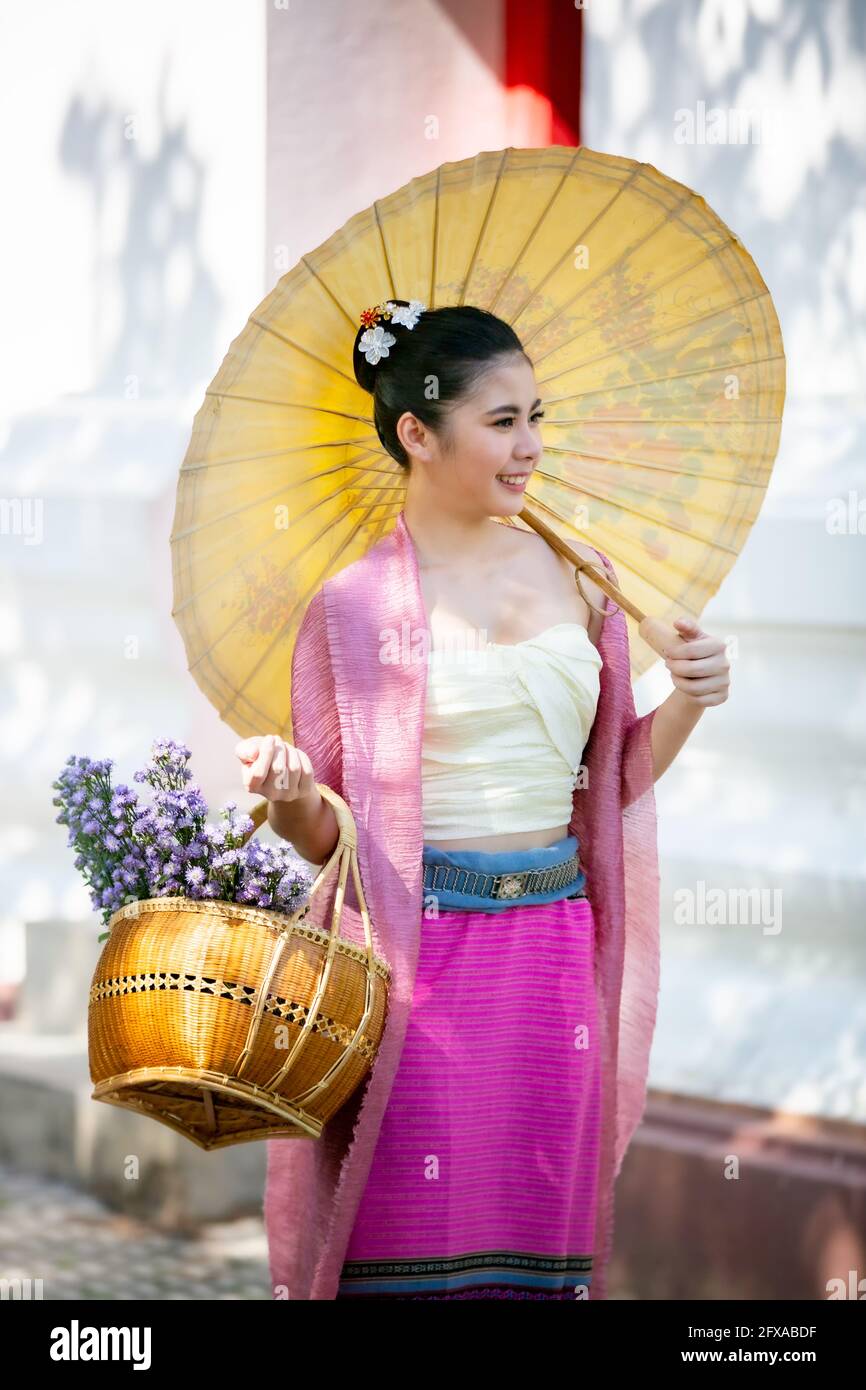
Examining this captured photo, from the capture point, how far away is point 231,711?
10.3ft

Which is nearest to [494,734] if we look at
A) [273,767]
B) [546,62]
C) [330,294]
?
[273,767]

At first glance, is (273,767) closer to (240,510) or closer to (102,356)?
(240,510)

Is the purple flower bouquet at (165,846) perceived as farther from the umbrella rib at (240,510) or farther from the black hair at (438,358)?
the black hair at (438,358)

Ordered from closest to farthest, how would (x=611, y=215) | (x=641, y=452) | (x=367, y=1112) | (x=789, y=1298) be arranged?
1. (x=367, y=1112)
2. (x=611, y=215)
3. (x=641, y=452)
4. (x=789, y=1298)

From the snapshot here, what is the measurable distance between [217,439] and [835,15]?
2106 mm

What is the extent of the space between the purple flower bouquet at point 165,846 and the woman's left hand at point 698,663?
26.7 inches

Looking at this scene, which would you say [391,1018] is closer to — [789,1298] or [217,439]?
[217,439]

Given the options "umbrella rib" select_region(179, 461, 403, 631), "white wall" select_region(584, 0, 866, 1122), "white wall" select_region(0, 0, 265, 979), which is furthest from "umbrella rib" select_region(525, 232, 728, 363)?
"white wall" select_region(0, 0, 265, 979)

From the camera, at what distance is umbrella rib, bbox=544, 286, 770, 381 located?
3.07m

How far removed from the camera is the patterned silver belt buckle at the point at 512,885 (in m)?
2.89

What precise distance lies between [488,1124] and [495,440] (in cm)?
111

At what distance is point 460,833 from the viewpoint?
2898 millimetres

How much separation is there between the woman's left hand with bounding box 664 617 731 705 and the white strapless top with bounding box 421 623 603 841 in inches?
7.3
